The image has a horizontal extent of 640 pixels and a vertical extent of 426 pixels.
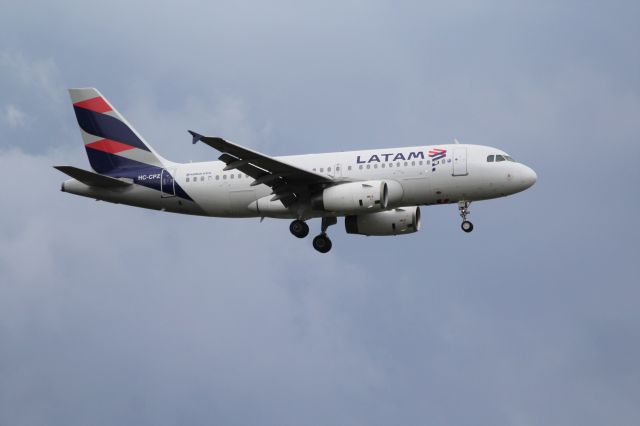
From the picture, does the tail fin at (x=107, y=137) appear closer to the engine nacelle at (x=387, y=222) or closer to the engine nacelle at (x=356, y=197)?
the engine nacelle at (x=356, y=197)

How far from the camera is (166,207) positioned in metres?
52.1

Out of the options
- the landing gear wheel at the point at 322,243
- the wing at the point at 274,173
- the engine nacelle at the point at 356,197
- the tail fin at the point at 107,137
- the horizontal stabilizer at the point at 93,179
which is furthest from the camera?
the tail fin at the point at 107,137

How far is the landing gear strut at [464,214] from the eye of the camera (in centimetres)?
4859

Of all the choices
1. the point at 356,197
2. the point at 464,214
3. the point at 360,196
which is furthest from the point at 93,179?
the point at 464,214

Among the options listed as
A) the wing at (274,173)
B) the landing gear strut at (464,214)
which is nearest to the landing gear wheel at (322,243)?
the wing at (274,173)

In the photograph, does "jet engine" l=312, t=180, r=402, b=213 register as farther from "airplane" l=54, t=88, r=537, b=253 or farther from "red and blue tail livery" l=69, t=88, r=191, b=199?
"red and blue tail livery" l=69, t=88, r=191, b=199

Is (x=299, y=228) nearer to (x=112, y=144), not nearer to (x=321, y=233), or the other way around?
(x=321, y=233)

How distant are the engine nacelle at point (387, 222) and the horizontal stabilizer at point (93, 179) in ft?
33.9

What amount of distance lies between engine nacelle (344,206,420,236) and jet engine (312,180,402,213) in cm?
389

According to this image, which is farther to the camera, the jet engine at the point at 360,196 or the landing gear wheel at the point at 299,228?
the landing gear wheel at the point at 299,228

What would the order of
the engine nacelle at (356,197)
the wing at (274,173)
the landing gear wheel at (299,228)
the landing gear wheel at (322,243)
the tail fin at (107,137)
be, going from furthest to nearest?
the tail fin at (107,137)
the landing gear wheel at (322,243)
the landing gear wheel at (299,228)
the engine nacelle at (356,197)
the wing at (274,173)

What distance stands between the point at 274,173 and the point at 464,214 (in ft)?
26.5

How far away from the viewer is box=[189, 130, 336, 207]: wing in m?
46.1

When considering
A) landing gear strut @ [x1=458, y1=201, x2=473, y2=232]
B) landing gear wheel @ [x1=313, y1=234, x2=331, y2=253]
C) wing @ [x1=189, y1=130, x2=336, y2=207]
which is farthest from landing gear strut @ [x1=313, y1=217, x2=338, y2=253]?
landing gear strut @ [x1=458, y1=201, x2=473, y2=232]
